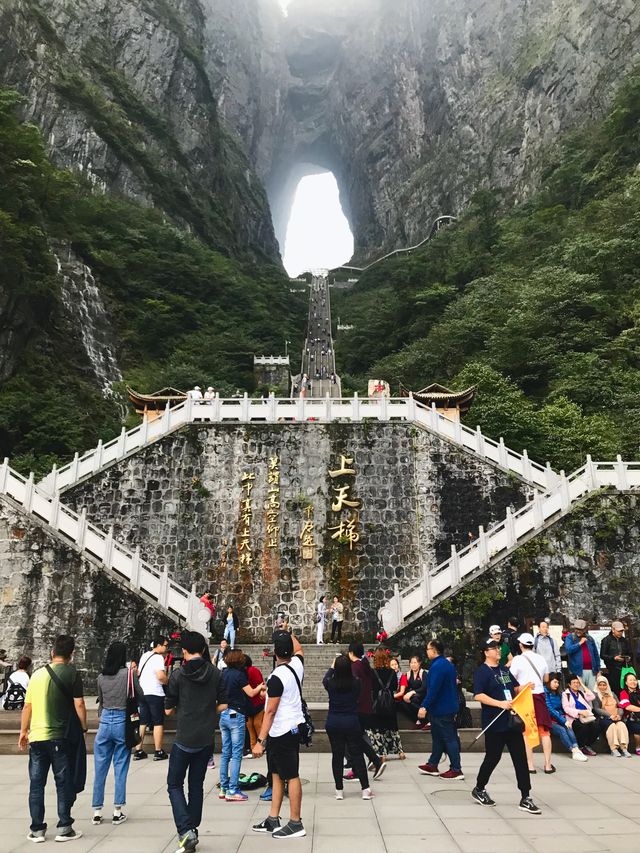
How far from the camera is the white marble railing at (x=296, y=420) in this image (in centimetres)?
1744

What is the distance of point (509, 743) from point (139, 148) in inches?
2186

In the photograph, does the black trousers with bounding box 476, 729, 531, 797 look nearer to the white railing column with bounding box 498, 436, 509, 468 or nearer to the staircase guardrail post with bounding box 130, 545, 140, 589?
the staircase guardrail post with bounding box 130, 545, 140, 589

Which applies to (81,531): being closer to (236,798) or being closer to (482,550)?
(482,550)

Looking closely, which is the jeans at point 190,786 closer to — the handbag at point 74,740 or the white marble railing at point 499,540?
the handbag at point 74,740

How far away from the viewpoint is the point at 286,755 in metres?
4.94

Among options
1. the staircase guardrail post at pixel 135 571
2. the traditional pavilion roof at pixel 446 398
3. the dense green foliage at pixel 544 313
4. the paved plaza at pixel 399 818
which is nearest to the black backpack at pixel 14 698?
the paved plaza at pixel 399 818

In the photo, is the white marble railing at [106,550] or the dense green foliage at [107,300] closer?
the white marble railing at [106,550]

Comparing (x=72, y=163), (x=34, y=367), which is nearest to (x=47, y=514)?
(x=34, y=367)

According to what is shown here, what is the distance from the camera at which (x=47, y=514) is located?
14.8m

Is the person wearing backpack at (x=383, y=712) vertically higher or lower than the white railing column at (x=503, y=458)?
lower

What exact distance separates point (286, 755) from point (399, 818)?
130cm

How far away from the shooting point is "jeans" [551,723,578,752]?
25.6 ft

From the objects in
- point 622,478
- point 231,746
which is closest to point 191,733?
point 231,746

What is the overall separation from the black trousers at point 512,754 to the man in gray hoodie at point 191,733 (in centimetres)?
260
